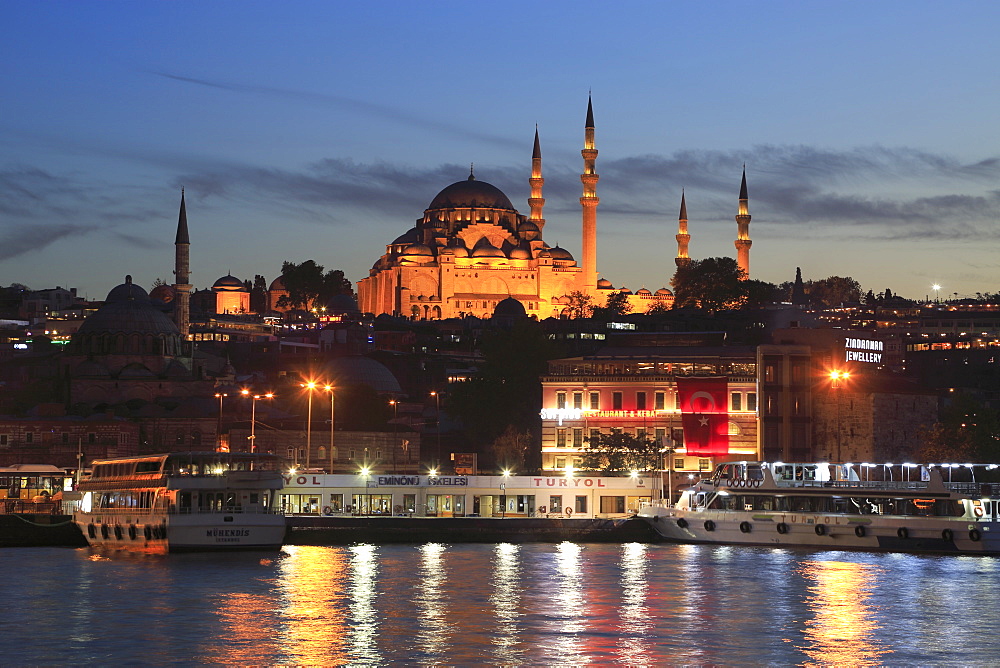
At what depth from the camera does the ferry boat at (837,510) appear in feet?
196

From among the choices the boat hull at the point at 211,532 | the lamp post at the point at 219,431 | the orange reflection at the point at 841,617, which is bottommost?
the orange reflection at the point at 841,617

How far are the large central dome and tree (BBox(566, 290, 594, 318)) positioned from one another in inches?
789

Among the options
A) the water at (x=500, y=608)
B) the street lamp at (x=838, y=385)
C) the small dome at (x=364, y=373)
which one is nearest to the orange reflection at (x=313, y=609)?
the water at (x=500, y=608)

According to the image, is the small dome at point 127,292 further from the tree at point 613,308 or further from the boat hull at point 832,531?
the boat hull at point 832,531

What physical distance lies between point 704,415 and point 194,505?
3168 cm

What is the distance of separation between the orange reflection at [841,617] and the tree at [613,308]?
106017mm

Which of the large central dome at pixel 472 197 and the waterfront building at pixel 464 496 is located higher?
the large central dome at pixel 472 197

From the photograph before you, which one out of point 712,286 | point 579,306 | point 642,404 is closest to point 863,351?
point 642,404

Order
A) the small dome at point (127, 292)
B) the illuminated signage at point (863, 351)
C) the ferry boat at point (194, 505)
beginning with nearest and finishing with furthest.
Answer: the ferry boat at point (194, 505), the illuminated signage at point (863, 351), the small dome at point (127, 292)

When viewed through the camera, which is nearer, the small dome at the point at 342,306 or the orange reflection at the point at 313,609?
the orange reflection at the point at 313,609

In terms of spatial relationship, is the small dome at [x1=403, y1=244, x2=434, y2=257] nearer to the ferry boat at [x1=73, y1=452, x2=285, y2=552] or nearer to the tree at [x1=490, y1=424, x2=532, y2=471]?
the tree at [x1=490, y1=424, x2=532, y2=471]

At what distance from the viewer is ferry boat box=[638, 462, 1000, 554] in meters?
59.7

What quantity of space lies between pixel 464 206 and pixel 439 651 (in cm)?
15870

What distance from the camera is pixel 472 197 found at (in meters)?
194
